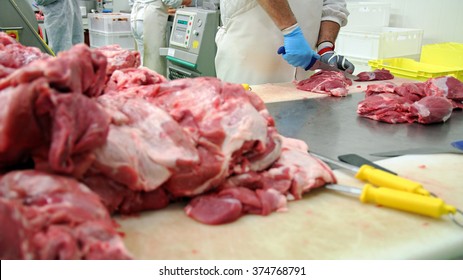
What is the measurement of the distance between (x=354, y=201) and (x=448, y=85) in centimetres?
160

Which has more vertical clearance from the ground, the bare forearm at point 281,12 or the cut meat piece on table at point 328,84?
the bare forearm at point 281,12

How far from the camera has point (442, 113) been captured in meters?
2.37

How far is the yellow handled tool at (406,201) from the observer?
1301 millimetres

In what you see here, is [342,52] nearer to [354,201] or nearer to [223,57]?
[223,57]

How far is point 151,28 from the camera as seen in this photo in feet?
18.6

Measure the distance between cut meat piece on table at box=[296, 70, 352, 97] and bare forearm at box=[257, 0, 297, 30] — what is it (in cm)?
40

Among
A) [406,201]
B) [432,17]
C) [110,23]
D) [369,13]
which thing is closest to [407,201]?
[406,201]

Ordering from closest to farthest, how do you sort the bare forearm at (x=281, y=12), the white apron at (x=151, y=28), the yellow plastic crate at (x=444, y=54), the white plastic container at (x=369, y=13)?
1. the bare forearm at (x=281, y=12)
2. the yellow plastic crate at (x=444, y=54)
3. the white plastic container at (x=369, y=13)
4. the white apron at (x=151, y=28)

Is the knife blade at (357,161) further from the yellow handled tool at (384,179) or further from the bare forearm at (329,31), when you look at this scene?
the bare forearm at (329,31)

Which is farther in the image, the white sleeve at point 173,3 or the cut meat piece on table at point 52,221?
the white sleeve at point 173,3

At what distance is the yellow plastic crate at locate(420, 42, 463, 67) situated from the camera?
4.36 m

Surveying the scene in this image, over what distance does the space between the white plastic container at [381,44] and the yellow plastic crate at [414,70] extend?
0.47 meters

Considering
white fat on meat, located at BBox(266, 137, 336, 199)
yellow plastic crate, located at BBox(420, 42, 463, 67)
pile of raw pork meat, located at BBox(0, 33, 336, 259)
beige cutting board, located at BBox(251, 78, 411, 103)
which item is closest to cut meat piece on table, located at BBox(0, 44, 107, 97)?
pile of raw pork meat, located at BBox(0, 33, 336, 259)

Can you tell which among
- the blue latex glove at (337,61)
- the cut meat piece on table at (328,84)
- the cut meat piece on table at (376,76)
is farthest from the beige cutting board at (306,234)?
the cut meat piece on table at (376,76)
